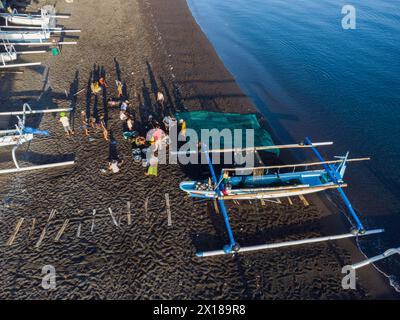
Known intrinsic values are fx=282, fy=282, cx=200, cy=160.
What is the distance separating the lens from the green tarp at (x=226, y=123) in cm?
2195

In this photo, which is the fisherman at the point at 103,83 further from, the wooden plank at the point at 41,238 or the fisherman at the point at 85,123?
the wooden plank at the point at 41,238

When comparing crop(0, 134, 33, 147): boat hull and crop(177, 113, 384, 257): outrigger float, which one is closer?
crop(177, 113, 384, 257): outrigger float

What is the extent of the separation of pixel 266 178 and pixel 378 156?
38.9 feet

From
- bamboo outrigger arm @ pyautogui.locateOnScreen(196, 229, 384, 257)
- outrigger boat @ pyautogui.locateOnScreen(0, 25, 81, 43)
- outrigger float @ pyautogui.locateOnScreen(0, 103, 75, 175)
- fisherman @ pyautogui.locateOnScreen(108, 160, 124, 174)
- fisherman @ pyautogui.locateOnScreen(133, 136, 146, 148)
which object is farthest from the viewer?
outrigger boat @ pyautogui.locateOnScreen(0, 25, 81, 43)

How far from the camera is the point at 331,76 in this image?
3384 cm

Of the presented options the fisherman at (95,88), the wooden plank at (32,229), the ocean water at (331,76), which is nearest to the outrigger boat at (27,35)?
the fisherman at (95,88)

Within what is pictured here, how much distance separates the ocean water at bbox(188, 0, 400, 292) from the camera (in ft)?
71.4

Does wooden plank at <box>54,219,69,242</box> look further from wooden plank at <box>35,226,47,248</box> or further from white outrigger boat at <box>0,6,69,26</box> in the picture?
white outrigger boat at <box>0,6,69,26</box>

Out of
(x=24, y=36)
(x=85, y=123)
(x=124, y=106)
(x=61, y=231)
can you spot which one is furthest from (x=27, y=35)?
(x=61, y=231)

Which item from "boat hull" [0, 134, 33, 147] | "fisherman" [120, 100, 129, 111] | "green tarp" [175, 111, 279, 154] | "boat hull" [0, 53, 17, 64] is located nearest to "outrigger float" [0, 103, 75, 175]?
"boat hull" [0, 134, 33, 147]

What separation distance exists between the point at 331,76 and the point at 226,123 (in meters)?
18.9

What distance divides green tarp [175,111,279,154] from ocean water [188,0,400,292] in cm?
389
